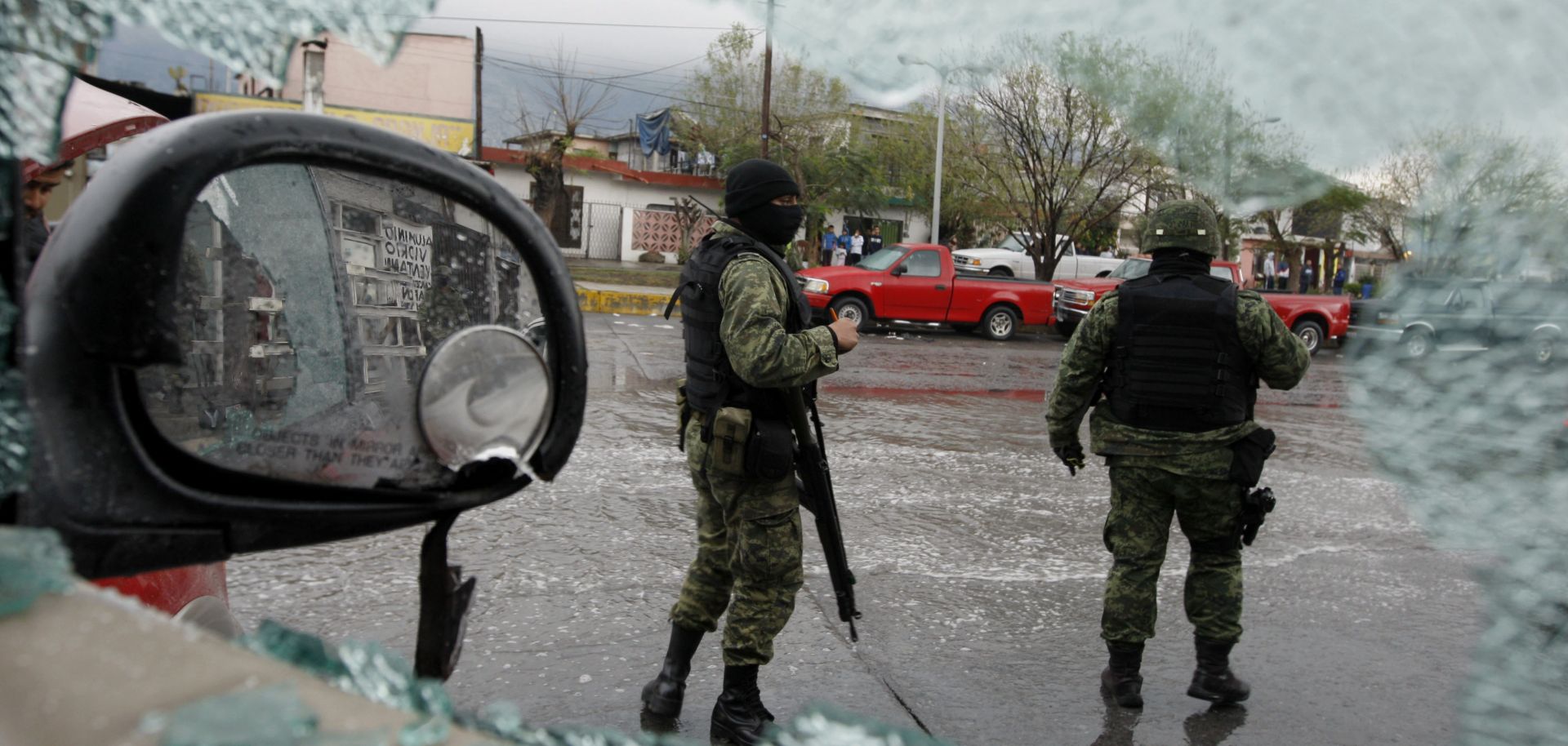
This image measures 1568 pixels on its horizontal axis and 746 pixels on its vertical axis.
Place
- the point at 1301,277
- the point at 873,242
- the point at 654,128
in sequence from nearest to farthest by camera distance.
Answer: the point at 1301,277 → the point at 873,242 → the point at 654,128

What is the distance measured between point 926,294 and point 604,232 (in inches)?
593

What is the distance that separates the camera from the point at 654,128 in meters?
30.8

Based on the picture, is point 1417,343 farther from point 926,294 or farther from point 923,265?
point 923,265

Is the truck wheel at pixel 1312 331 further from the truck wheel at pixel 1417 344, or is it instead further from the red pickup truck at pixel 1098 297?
the truck wheel at pixel 1417 344

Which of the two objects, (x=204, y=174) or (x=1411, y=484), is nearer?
(x=204, y=174)

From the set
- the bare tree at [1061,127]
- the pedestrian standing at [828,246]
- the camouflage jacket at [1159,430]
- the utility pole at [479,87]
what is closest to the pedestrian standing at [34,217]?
the utility pole at [479,87]

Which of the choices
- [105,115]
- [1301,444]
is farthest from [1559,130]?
[1301,444]

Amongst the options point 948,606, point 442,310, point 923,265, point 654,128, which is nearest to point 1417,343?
point 442,310

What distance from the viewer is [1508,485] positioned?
1.23 metres

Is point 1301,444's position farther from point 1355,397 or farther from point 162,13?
point 162,13

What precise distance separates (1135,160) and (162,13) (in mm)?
1705

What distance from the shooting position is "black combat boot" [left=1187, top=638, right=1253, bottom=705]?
133 inches

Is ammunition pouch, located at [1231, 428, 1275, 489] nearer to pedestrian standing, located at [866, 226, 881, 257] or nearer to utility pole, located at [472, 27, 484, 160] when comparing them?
utility pole, located at [472, 27, 484, 160]

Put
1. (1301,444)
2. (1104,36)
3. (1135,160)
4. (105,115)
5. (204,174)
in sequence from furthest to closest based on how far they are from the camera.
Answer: (1301,444) < (1135,160) < (105,115) < (1104,36) < (204,174)
